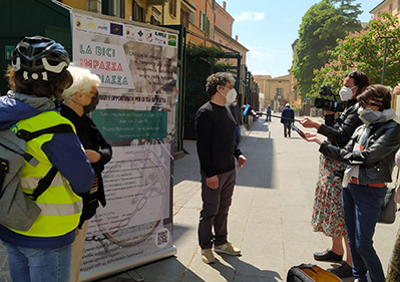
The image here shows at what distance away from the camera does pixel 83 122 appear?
85.5 inches

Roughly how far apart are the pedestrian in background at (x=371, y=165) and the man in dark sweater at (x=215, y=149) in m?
1.20

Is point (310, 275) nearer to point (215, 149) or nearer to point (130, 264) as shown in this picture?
point (215, 149)

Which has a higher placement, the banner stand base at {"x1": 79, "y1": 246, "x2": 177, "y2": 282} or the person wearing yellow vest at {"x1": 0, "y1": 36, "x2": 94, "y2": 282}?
the person wearing yellow vest at {"x1": 0, "y1": 36, "x2": 94, "y2": 282}

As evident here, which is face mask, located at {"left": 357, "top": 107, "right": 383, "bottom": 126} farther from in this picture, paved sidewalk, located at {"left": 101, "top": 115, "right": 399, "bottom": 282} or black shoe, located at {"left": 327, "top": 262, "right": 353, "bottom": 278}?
paved sidewalk, located at {"left": 101, "top": 115, "right": 399, "bottom": 282}

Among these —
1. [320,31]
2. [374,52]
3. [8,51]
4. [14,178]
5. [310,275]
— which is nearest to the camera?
[14,178]

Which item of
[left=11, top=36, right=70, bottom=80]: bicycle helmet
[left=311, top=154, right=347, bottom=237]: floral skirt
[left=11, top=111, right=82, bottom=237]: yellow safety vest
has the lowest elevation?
[left=311, top=154, right=347, bottom=237]: floral skirt

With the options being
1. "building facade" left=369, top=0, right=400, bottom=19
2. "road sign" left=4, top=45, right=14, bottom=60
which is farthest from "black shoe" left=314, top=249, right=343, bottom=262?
"building facade" left=369, top=0, right=400, bottom=19

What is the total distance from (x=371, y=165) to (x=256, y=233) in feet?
7.24

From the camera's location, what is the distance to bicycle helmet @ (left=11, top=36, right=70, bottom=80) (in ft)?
5.21

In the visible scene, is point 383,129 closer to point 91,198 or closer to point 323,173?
point 323,173

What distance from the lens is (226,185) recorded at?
369cm

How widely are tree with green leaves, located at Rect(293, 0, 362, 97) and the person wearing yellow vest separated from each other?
39.6m

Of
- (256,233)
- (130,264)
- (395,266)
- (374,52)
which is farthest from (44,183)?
(374,52)

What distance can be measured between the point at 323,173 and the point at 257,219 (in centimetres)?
193
